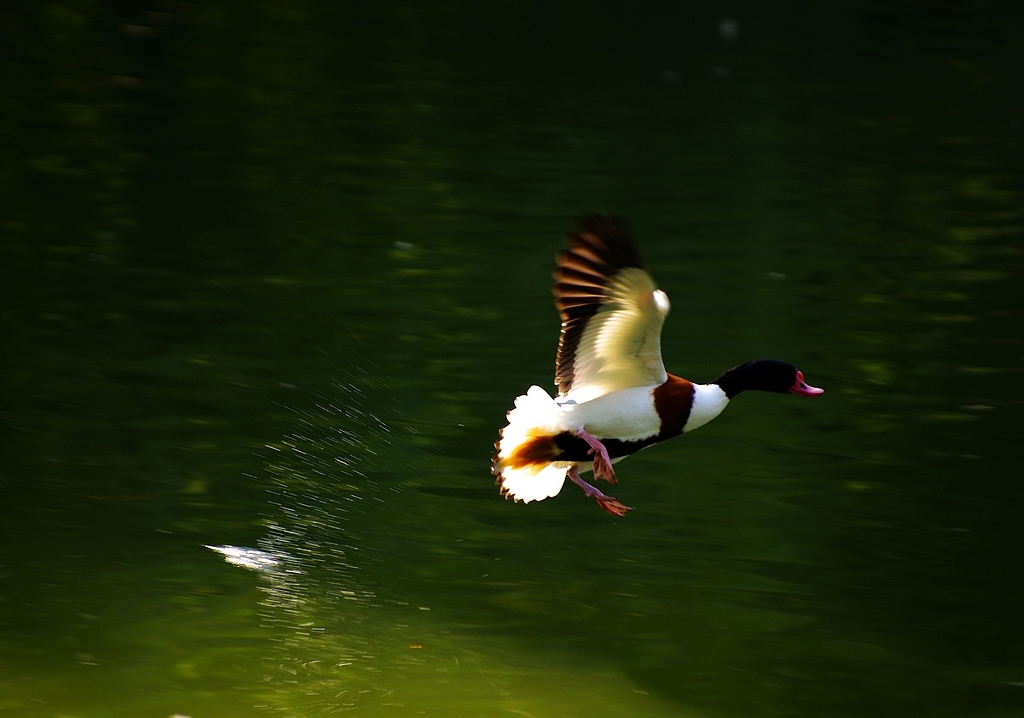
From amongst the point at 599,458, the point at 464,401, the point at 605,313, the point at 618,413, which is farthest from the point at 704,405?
the point at 464,401

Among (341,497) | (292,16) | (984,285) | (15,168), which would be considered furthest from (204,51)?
(341,497)

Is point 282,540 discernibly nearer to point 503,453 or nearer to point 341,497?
point 341,497

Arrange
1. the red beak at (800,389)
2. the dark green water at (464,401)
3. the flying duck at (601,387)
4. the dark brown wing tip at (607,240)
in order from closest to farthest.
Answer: the dark brown wing tip at (607,240)
the flying duck at (601,387)
the dark green water at (464,401)
the red beak at (800,389)

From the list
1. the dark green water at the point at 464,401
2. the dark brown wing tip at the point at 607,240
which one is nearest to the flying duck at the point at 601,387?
the dark brown wing tip at the point at 607,240

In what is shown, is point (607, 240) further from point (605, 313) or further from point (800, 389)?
point (800, 389)

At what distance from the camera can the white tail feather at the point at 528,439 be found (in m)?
4.49

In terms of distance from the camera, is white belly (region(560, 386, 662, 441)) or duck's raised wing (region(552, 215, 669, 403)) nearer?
duck's raised wing (region(552, 215, 669, 403))

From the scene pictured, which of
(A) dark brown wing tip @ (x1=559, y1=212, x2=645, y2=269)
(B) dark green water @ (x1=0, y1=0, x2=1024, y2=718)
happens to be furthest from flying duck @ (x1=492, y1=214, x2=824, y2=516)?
(B) dark green water @ (x1=0, y1=0, x2=1024, y2=718)

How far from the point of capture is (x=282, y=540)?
17.0 feet

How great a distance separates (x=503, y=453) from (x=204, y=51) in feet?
35.8

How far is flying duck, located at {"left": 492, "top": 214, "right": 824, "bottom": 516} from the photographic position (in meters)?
4.15

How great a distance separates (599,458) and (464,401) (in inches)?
86.8

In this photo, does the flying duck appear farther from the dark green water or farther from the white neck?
the dark green water

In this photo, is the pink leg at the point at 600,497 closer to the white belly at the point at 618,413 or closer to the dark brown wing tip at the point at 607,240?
the white belly at the point at 618,413
